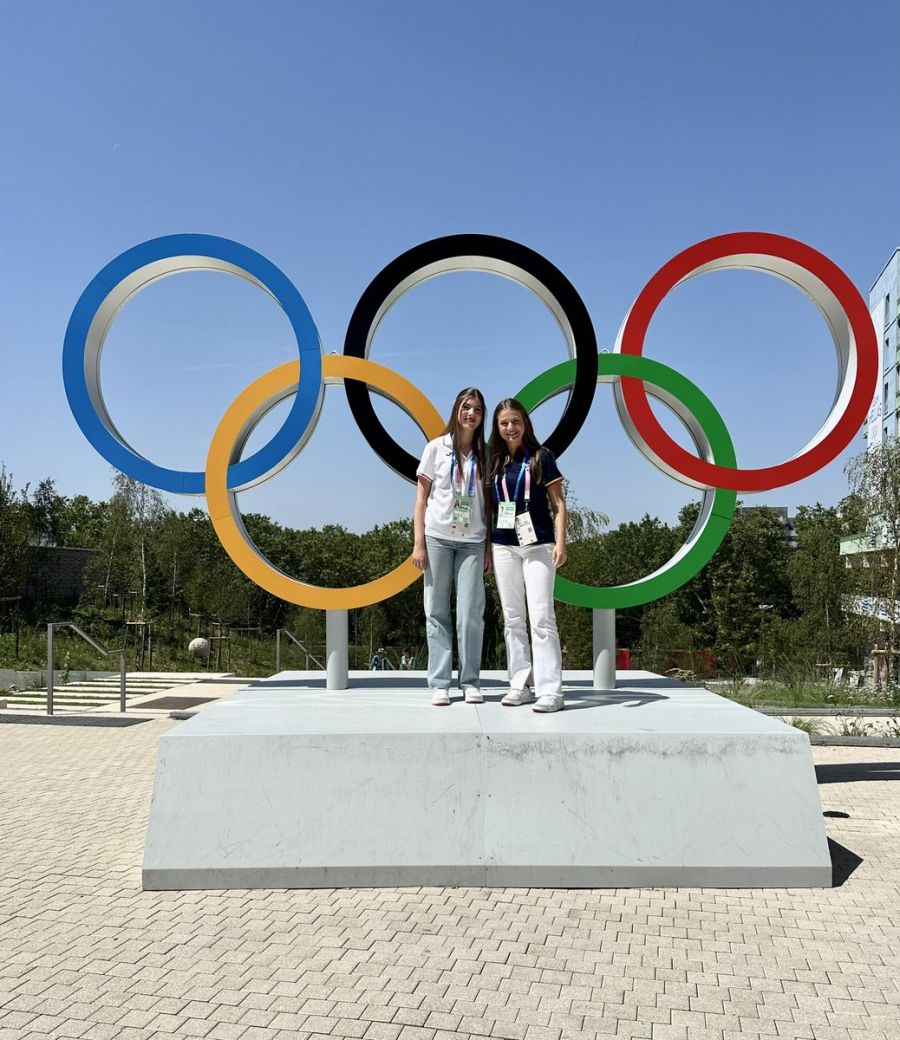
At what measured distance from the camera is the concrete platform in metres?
4.38

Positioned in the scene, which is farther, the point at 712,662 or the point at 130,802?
the point at 712,662

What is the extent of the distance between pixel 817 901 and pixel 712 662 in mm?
18418

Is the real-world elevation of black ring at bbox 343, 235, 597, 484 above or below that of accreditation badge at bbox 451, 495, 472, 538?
above

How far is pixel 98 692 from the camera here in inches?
595

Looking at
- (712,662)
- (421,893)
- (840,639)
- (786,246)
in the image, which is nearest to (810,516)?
(840,639)

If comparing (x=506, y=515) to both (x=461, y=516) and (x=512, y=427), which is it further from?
(x=512, y=427)

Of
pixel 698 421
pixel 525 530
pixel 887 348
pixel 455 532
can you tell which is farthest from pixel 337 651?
pixel 887 348

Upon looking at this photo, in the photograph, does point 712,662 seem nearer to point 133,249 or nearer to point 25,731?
point 25,731

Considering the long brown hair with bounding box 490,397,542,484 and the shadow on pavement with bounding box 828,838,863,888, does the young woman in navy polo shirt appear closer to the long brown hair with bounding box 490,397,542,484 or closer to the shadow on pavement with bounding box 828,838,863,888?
the long brown hair with bounding box 490,397,542,484

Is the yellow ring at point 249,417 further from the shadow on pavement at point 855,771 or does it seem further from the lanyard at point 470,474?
the shadow on pavement at point 855,771

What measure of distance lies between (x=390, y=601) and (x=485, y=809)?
3011 centimetres

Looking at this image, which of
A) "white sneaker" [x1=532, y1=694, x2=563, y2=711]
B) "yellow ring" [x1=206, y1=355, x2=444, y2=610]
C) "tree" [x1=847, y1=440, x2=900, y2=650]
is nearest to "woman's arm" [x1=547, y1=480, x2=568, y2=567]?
"white sneaker" [x1=532, y1=694, x2=563, y2=711]

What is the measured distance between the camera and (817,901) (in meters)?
4.20

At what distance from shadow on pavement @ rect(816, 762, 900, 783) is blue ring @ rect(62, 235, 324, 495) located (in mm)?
4979
